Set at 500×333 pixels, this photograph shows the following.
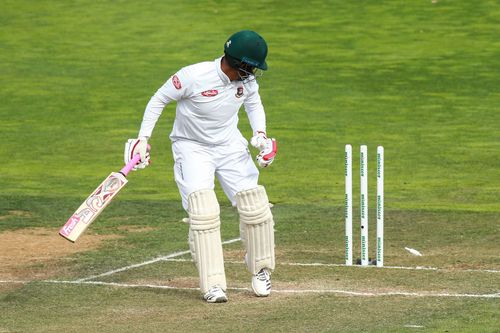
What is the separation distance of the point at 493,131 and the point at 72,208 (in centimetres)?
768

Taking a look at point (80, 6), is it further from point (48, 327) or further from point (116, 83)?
point (48, 327)

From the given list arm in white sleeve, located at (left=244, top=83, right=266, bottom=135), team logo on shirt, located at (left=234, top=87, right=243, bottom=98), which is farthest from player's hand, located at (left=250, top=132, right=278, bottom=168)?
team logo on shirt, located at (left=234, top=87, right=243, bottom=98)

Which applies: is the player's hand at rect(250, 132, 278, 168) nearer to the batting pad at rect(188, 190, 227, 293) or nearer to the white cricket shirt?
the white cricket shirt

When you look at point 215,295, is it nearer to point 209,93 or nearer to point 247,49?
point 209,93

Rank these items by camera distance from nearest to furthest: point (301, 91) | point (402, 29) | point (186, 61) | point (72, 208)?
point (72, 208)
point (301, 91)
point (186, 61)
point (402, 29)

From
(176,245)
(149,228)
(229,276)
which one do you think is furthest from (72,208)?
(229,276)

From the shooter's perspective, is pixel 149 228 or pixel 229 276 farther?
pixel 149 228

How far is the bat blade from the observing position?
1031 centimetres

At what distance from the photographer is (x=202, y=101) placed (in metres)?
10.4

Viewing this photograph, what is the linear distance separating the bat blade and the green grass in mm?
522

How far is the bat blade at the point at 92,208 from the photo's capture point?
33.8 feet

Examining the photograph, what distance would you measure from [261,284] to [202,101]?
1.46 meters

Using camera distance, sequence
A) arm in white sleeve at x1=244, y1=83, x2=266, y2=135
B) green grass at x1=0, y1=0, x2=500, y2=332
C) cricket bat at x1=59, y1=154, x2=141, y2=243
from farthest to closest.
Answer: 1. arm in white sleeve at x1=244, y1=83, x2=266, y2=135
2. cricket bat at x1=59, y1=154, x2=141, y2=243
3. green grass at x1=0, y1=0, x2=500, y2=332

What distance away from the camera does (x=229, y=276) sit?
11188 millimetres
